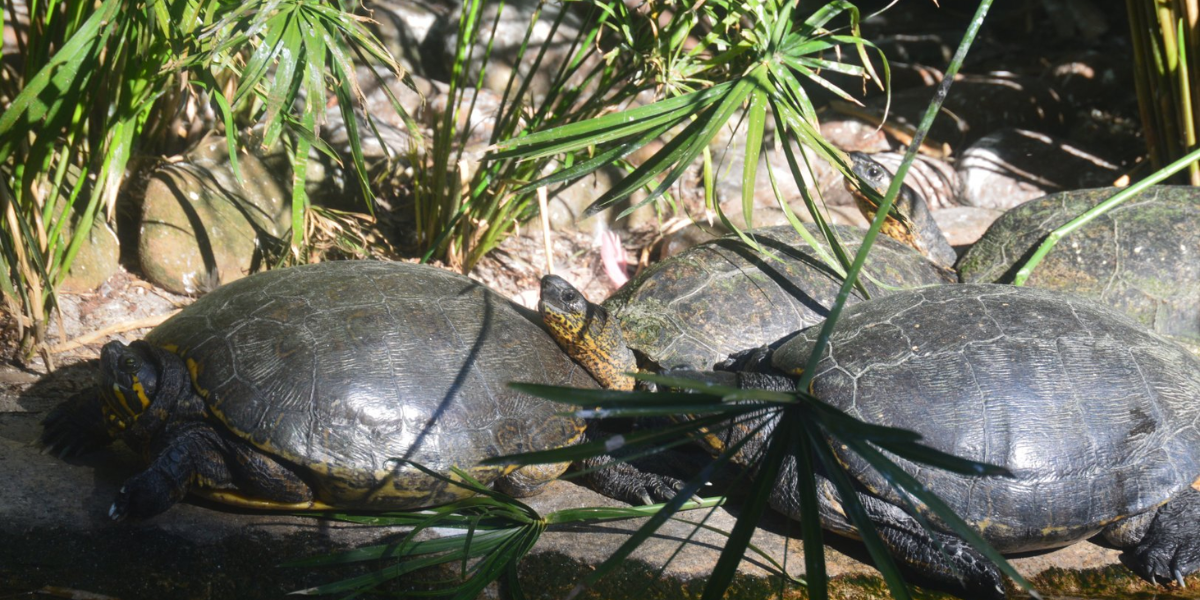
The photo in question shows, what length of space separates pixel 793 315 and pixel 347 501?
212 cm

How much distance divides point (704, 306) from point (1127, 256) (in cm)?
224

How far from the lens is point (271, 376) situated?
10.4ft

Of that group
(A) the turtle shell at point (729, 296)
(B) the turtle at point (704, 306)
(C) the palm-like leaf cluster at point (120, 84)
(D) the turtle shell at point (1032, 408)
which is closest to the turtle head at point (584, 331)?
(B) the turtle at point (704, 306)

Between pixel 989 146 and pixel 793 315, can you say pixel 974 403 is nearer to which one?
Result: pixel 793 315

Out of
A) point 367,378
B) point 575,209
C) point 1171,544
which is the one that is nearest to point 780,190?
point 575,209

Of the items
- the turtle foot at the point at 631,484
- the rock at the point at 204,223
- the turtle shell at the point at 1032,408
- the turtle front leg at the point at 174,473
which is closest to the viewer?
the turtle front leg at the point at 174,473

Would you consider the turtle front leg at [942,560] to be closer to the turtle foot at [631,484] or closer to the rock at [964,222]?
the turtle foot at [631,484]

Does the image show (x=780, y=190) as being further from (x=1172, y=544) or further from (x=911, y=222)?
(x=1172, y=544)

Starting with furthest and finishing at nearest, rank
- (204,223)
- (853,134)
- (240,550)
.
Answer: (853,134), (204,223), (240,550)

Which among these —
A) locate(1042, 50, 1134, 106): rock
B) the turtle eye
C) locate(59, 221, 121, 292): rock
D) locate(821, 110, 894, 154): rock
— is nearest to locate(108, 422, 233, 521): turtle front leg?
the turtle eye

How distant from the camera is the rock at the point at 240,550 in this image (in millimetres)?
2770

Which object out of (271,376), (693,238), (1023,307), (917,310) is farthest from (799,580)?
(693,238)

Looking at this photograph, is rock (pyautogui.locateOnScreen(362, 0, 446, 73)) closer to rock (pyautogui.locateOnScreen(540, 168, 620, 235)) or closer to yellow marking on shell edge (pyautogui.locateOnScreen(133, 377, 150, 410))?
rock (pyautogui.locateOnScreen(540, 168, 620, 235))

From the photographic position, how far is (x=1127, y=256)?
4.51m
